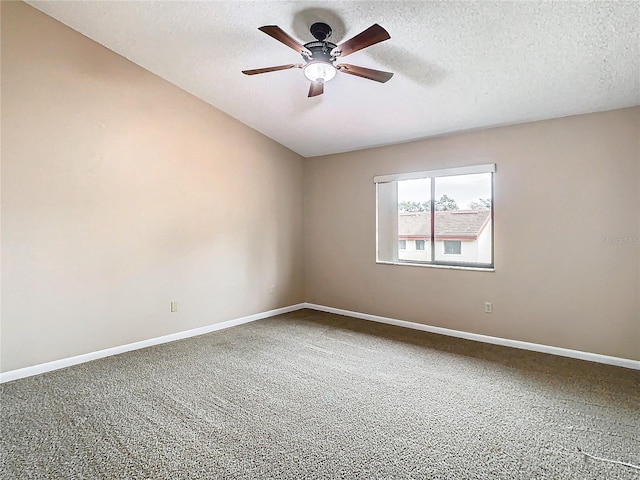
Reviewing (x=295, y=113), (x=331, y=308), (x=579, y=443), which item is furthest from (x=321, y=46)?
(x=331, y=308)

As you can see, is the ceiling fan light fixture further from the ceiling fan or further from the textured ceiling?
the textured ceiling

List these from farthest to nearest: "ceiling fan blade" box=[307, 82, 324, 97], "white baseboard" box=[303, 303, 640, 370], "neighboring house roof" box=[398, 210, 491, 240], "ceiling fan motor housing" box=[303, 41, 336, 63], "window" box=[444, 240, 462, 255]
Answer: "window" box=[444, 240, 462, 255]
"neighboring house roof" box=[398, 210, 491, 240]
"white baseboard" box=[303, 303, 640, 370]
"ceiling fan blade" box=[307, 82, 324, 97]
"ceiling fan motor housing" box=[303, 41, 336, 63]

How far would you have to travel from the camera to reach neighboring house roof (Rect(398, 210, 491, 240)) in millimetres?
4152

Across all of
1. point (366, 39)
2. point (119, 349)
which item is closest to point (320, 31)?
point (366, 39)

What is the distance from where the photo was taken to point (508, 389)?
281cm

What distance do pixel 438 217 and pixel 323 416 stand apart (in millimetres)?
2920

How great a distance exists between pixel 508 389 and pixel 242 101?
12.9ft

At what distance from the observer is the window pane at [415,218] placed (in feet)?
15.0

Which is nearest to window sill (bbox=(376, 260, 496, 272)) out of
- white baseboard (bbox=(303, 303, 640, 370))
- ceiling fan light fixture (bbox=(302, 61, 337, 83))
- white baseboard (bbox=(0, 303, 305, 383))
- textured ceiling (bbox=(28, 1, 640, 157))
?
white baseboard (bbox=(303, 303, 640, 370))

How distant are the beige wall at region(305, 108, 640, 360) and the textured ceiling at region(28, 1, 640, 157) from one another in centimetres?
25

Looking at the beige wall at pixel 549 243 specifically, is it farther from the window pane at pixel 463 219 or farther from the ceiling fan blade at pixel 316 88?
the ceiling fan blade at pixel 316 88

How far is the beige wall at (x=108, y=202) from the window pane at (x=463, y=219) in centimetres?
247

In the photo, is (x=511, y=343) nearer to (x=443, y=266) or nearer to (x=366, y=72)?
(x=443, y=266)

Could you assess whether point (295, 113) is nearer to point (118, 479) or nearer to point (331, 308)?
point (331, 308)
